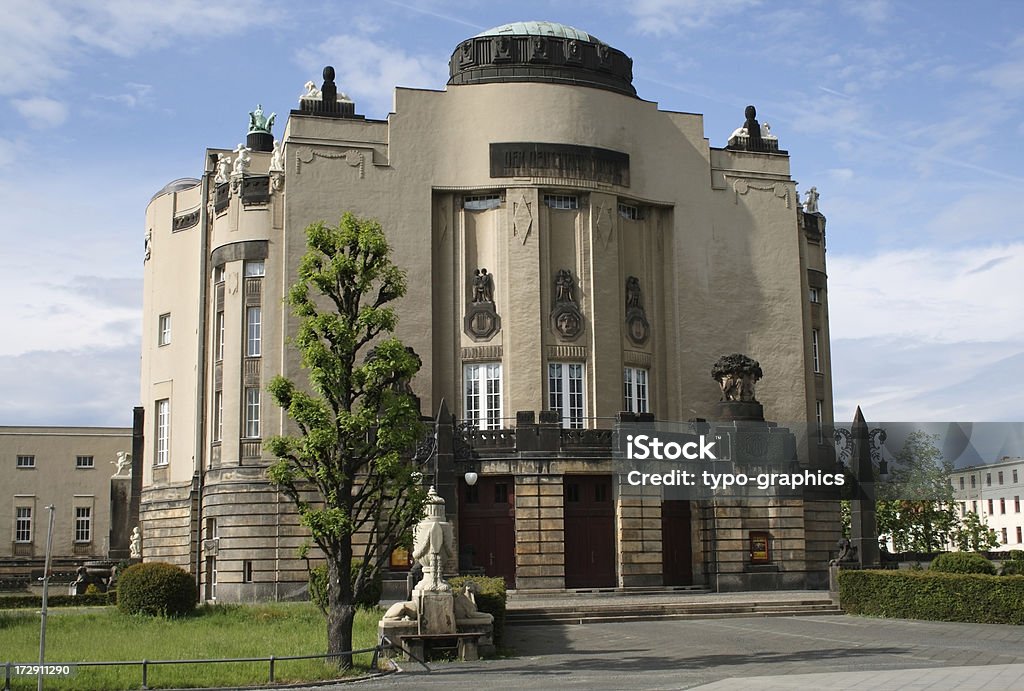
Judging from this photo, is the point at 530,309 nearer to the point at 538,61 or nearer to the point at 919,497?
the point at 538,61

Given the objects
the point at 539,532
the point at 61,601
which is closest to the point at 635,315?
the point at 539,532

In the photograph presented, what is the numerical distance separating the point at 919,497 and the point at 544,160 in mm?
19511

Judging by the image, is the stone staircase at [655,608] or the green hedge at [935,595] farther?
the stone staircase at [655,608]

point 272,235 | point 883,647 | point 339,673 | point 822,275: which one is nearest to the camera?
point 339,673

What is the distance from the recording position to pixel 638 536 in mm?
42875

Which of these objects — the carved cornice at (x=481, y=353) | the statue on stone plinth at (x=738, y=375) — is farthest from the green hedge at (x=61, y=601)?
the statue on stone plinth at (x=738, y=375)

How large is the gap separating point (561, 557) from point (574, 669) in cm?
1966

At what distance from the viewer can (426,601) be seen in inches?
907

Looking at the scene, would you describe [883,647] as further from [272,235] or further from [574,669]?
[272,235]

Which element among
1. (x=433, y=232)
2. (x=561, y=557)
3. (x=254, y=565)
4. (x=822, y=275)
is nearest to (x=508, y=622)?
(x=561, y=557)

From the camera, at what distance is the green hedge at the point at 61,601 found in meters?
40.9

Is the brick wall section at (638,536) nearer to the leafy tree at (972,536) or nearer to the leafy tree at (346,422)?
the leafy tree at (346,422)

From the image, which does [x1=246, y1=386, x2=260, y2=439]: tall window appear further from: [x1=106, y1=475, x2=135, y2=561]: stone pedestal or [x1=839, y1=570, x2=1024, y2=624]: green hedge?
[x1=839, y1=570, x2=1024, y2=624]: green hedge

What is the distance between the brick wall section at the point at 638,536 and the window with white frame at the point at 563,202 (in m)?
10.8
